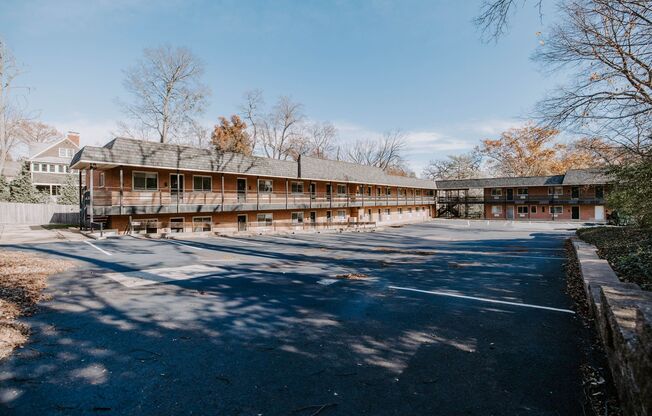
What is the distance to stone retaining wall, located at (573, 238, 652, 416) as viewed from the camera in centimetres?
245

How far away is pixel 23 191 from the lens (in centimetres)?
3350

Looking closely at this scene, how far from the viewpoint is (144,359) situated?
12.9ft

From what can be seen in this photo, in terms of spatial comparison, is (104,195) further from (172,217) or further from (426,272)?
(426,272)

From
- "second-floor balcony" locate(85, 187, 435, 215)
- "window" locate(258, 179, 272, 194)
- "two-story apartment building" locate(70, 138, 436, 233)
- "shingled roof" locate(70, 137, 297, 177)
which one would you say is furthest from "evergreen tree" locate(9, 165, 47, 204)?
"window" locate(258, 179, 272, 194)

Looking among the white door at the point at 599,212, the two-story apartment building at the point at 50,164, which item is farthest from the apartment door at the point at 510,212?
the two-story apartment building at the point at 50,164

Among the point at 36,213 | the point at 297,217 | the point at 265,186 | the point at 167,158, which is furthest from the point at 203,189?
the point at 36,213

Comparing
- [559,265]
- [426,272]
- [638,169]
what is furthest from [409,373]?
[638,169]

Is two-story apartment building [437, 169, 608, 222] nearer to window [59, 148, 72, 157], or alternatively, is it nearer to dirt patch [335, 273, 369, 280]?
dirt patch [335, 273, 369, 280]

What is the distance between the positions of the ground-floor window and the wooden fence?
1436 centimetres

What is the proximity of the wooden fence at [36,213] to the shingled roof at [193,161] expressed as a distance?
1469 cm

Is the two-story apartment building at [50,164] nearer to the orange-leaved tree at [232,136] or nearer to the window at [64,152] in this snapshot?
the window at [64,152]

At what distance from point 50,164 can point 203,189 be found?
120 feet

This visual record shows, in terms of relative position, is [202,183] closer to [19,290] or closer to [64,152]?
[19,290]

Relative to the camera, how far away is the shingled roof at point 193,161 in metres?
17.3
